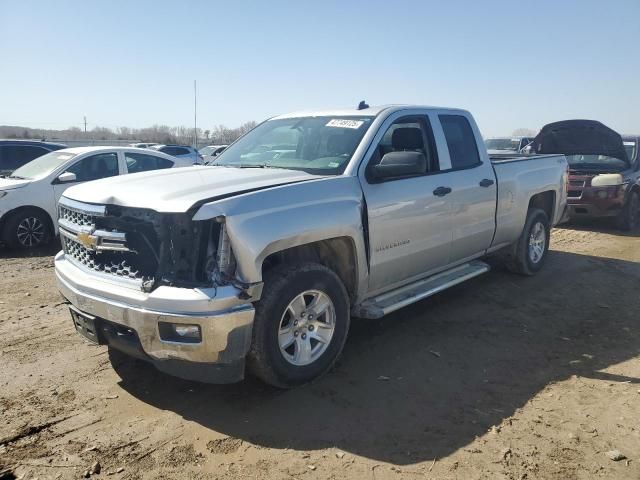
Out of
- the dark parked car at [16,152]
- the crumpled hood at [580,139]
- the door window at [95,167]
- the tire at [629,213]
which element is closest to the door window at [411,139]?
the door window at [95,167]

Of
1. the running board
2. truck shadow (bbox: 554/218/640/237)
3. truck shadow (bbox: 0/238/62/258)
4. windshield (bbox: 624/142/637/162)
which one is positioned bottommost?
truck shadow (bbox: 0/238/62/258)

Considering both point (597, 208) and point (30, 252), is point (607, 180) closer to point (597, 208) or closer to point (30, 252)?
point (597, 208)

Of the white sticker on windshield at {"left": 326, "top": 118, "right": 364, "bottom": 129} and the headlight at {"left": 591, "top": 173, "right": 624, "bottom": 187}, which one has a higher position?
the white sticker on windshield at {"left": 326, "top": 118, "right": 364, "bottom": 129}

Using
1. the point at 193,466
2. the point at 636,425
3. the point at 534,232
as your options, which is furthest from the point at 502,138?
the point at 193,466

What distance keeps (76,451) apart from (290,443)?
4.05ft

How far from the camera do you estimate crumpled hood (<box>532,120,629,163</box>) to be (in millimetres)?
10859

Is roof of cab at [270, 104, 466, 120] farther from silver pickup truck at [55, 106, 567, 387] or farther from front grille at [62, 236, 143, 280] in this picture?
front grille at [62, 236, 143, 280]

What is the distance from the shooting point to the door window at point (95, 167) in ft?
29.6

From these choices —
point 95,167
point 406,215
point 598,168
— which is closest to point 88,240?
point 406,215

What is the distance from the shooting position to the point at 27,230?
27.9 ft

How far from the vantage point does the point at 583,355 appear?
15.0ft

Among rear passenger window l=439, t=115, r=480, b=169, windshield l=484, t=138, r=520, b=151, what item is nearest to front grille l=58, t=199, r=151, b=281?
rear passenger window l=439, t=115, r=480, b=169

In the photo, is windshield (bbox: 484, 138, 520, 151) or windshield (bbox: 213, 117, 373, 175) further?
windshield (bbox: 484, 138, 520, 151)

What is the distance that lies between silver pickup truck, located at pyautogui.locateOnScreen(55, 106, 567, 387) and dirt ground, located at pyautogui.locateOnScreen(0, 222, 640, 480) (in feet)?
1.28
